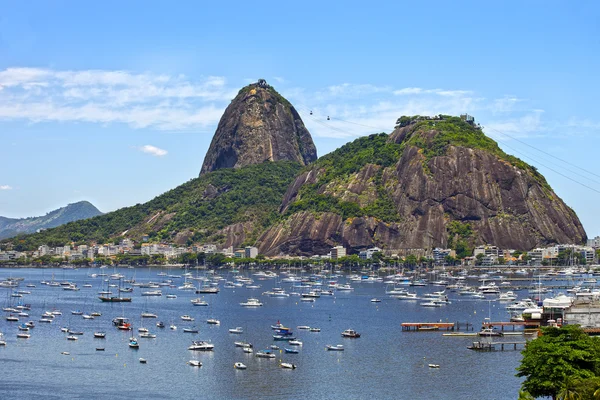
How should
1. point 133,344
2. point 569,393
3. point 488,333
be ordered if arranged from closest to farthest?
1. point 569,393
2. point 133,344
3. point 488,333

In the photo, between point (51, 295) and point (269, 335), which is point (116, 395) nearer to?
point (269, 335)

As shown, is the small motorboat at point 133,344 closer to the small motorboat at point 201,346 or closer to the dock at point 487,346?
the small motorboat at point 201,346

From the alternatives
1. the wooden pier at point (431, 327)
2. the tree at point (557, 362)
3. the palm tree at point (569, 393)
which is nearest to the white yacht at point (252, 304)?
the wooden pier at point (431, 327)

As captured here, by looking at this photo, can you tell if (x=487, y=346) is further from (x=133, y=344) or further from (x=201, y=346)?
(x=133, y=344)

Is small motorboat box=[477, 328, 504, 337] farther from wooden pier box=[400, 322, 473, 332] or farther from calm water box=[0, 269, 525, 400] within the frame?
wooden pier box=[400, 322, 473, 332]

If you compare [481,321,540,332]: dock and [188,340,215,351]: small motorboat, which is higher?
[481,321,540,332]: dock

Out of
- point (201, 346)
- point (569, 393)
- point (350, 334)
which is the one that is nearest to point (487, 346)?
point (350, 334)

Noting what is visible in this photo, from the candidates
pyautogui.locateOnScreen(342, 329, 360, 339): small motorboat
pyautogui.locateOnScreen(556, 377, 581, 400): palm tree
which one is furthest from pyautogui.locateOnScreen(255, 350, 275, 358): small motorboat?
pyautogui.locateOnScreen(556, 377, 581, 400): palm tree
